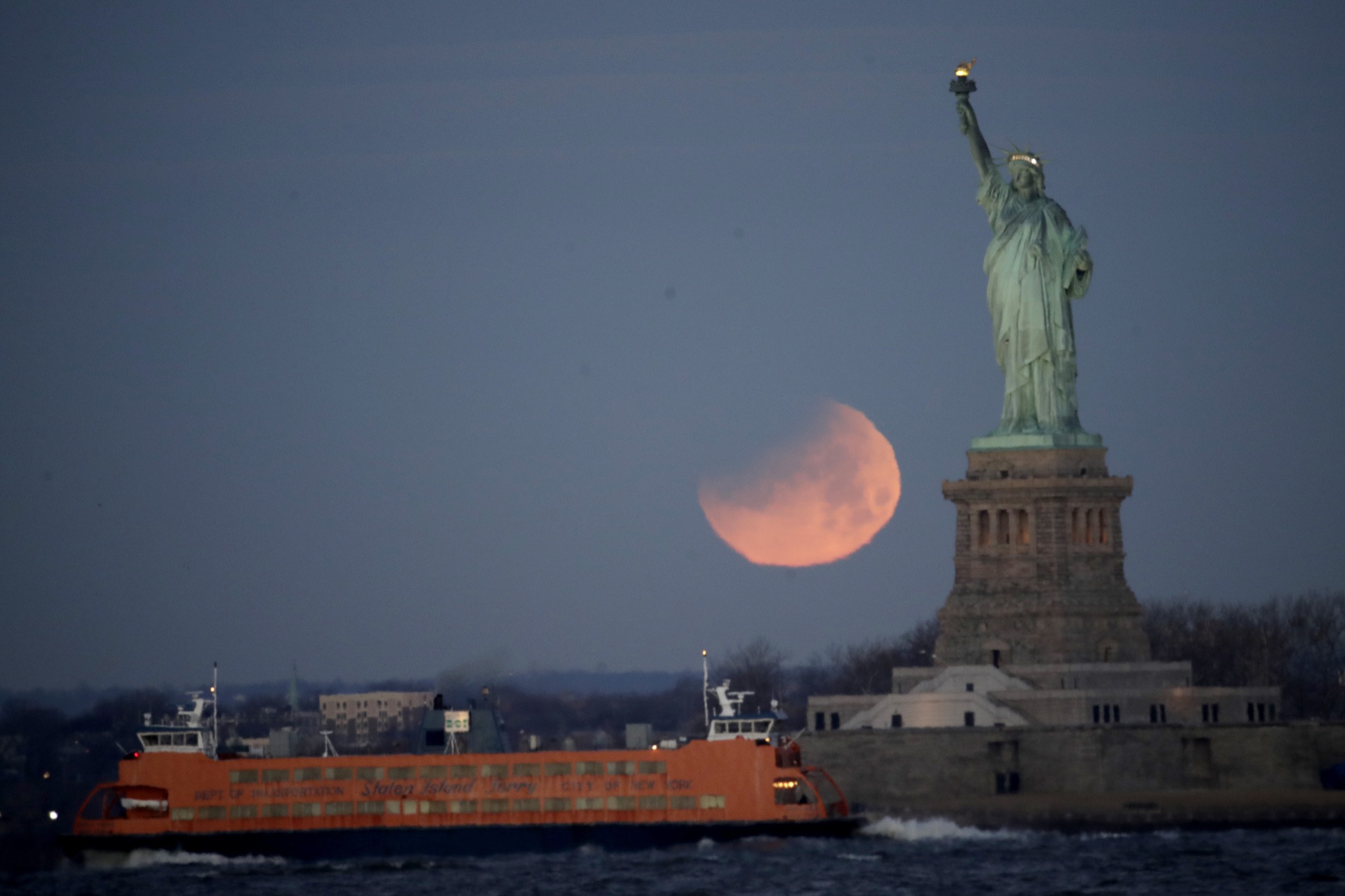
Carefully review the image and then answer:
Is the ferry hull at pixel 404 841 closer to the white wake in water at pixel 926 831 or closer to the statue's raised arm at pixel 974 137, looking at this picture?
the white wake in water at pixel 926 831

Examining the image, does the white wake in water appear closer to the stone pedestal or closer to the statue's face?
the stone pedestal

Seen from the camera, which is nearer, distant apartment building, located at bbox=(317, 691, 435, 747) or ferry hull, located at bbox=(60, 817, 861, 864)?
ferry hull, located at bbox=(60, 817, 861, 864)

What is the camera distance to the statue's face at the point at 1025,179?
102 m

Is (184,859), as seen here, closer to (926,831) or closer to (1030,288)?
(926,831)

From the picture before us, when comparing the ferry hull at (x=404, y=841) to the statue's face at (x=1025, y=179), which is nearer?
the ferry hull at (x=404, y=841)

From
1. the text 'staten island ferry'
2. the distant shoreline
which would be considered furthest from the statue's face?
the text 'staten island ferry'

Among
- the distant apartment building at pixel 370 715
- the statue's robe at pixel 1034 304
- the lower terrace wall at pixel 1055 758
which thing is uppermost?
the statue's robe at pixel 1034 304

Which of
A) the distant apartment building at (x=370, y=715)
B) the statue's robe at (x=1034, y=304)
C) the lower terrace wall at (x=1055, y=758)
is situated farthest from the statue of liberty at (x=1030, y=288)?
the distant apartment building at (x=370, y=715)

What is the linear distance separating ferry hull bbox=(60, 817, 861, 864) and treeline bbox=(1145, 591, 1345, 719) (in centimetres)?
4165

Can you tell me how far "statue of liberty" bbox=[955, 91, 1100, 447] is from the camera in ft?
331

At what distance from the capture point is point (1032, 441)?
3912 inches

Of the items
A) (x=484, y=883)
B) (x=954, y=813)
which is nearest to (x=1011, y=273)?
(x=954, y=813)

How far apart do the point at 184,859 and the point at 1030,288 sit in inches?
1555

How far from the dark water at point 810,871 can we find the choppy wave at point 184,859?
1.6 inches
